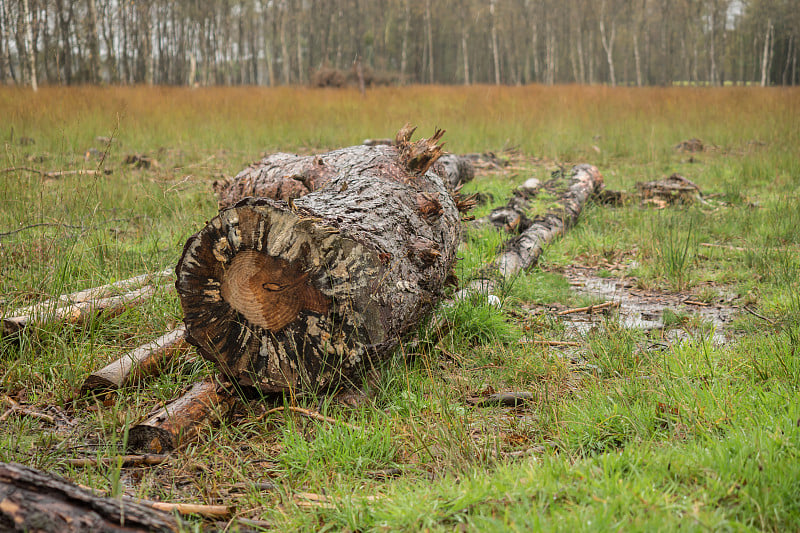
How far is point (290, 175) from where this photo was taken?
4254 mm

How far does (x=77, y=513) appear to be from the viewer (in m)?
1.33

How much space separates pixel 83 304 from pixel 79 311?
0.28 feet

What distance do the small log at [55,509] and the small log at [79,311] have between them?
1.62 m

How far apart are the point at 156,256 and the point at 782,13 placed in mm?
38425

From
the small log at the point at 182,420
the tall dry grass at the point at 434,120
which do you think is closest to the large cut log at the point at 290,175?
the small log at the point at 182,420

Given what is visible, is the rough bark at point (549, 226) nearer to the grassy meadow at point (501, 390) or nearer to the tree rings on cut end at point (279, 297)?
the grassy meadow at point (501, 390)

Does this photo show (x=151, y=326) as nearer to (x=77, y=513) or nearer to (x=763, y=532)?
(x=77, y=513)

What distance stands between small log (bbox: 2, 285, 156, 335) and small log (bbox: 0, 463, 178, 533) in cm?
162

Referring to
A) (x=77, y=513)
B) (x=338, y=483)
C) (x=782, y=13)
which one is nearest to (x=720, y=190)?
(x=338, y=483)

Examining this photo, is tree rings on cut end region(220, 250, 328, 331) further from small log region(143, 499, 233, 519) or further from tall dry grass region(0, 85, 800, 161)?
tall dry grass region(0, 85, 800, 161)

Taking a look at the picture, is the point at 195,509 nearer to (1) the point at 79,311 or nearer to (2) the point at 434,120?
(1) the point at 79,311

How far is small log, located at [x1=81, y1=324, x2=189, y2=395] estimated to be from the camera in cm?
250

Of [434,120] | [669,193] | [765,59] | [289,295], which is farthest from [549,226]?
[765,59]

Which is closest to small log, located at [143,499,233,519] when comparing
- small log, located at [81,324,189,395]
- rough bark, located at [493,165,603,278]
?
small log, located at [81,324,189,395]
